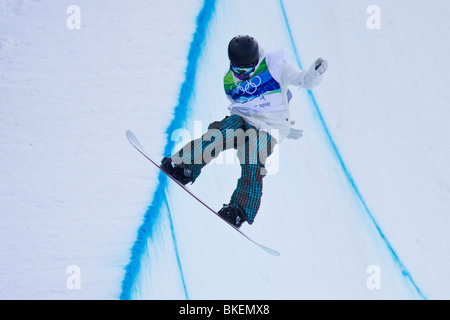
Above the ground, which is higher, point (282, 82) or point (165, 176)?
point (282, 82)

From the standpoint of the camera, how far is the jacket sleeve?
2410 millimetres

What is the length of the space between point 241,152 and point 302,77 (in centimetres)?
34

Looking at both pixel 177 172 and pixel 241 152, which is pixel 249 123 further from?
pixel 177 172

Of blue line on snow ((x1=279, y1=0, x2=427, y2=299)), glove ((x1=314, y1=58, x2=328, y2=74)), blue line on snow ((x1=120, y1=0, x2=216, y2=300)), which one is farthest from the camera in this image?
blue line on snow ((x1=279, y1=0, x2=427, y2=299))

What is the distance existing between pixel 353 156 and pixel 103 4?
1.37m

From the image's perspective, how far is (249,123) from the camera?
2570 mm

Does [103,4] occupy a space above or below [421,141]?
above

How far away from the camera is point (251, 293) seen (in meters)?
2.69

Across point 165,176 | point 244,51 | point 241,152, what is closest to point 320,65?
point 244,51

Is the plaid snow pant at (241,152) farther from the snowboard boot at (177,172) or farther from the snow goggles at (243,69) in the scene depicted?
the snow goggles at (243,69)

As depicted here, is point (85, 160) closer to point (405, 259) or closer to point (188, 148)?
point (188, 148)

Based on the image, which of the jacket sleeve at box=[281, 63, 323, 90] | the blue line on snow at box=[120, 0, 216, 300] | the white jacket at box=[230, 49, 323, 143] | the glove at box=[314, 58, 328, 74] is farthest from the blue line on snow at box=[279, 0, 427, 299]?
the glove at box=[314, 58, 328, 74]

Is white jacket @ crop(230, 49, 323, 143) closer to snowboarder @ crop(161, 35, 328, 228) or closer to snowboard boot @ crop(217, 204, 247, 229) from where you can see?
snowboarder @ crop(161, 35, 328, 228)

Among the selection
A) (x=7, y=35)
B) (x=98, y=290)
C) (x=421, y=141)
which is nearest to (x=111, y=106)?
(x=7, y=35)
